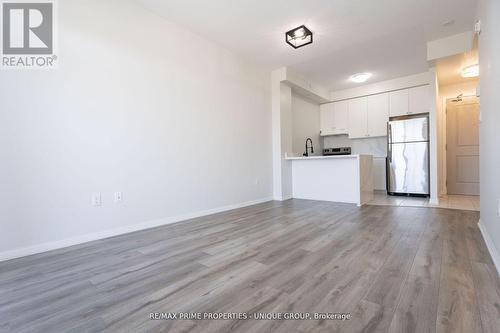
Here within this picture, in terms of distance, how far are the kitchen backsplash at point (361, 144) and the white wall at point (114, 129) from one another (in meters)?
3.58

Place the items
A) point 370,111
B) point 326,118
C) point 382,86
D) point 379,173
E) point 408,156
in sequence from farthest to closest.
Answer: point 326,118, point 379,173, point 370,111, point 382,86, point 408,156

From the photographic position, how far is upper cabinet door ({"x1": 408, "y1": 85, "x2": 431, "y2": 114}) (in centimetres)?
476

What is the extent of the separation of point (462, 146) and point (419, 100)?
52.8 inches

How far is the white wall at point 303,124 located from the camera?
5.38 metres

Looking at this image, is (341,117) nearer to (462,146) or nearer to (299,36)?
(462,146)

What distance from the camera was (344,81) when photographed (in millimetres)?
5273

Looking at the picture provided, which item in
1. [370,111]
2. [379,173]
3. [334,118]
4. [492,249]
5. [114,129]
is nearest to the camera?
[492,249]

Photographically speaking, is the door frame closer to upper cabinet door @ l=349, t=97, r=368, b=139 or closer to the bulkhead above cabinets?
the bulkhead above cabinets

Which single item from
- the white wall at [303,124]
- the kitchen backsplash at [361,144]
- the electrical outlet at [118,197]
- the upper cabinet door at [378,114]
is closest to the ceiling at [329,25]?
the upper cabinet door at [378,114]

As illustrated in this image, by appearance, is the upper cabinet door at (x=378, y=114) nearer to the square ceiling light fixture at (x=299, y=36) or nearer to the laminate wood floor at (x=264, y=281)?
the square ceiling light fixture at (x=299, y=36)

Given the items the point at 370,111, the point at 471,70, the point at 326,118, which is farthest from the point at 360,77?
the point at 471,70

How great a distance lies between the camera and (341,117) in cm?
591

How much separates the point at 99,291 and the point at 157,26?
290 centimetres

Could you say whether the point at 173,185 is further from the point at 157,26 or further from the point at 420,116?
the point at 420,116
